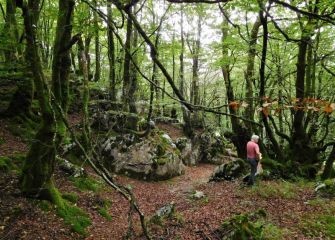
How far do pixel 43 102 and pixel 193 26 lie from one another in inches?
681

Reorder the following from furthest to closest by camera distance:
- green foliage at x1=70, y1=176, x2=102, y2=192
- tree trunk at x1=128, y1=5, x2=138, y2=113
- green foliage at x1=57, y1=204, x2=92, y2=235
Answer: tree trunk at x1=128, y1=5, x2=138, y2=113 → green foliage at x1=70, y1=176, x2=102, y2=192 → green foliage at x1=57, y1=204, x2=92, y2=235

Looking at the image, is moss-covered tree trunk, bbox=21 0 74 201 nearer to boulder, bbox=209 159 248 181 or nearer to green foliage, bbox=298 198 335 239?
green foliage, bbox=298 198 335 239

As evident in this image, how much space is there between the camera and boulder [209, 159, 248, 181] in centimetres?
1230

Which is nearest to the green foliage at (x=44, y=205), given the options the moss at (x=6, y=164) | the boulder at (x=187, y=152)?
the moss at (x=6, y=164)

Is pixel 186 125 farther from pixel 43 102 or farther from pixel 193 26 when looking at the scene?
pixel 43 102

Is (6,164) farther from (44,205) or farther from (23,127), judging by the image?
(23,127)

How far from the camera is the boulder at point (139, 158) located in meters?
13.0

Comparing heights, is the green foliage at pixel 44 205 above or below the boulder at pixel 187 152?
above

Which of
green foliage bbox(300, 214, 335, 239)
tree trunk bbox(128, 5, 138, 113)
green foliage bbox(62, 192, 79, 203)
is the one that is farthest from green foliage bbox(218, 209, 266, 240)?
tree trunk bbox(128, 5, 138, 113)

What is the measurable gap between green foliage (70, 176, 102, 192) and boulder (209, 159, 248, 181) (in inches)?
205

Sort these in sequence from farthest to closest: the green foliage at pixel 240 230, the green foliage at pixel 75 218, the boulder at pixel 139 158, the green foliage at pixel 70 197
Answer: the boulder at pixel 139 158
the green foliage at pixel 70 197
the green foliage at pixel 75 218
the green foliage at pixel 240 230

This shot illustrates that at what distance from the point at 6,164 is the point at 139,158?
21.1 ft

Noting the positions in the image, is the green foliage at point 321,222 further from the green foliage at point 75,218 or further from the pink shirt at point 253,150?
the green foliage at point 75,218

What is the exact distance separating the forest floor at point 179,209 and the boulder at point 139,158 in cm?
170
